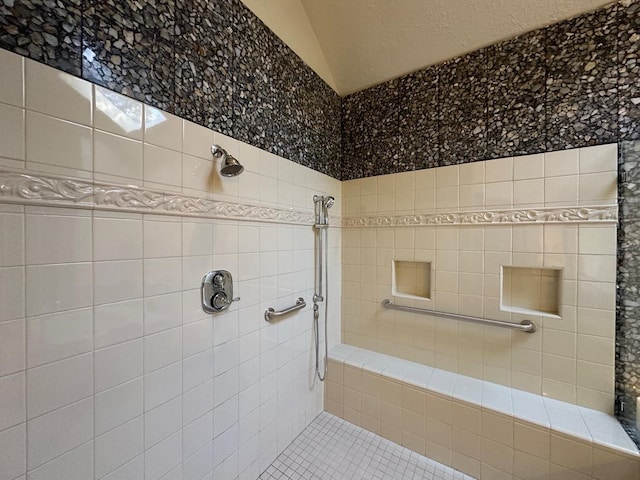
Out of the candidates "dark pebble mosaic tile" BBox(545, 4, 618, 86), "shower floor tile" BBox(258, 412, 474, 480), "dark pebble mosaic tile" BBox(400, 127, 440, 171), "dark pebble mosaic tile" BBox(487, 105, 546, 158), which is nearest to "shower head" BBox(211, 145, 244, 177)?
"dark pebble mosaic tile" BBox(400, 127, 440, 171)

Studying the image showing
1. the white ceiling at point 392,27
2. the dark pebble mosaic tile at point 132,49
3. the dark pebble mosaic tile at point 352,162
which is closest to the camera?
the dark pebble mosaic tile at point 132,49

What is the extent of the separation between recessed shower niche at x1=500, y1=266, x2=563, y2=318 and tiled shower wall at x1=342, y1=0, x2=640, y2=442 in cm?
26

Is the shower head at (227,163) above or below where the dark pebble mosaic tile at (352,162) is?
below

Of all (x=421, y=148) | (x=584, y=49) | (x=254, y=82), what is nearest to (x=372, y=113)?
(x=421, y=148)

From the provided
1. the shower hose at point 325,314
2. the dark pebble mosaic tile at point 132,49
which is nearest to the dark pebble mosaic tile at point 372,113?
the shower hose at point 325,314

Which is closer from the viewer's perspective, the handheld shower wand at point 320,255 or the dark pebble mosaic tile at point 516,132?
the dark pebble mosaic tile at point 516,132

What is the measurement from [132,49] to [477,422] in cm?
252

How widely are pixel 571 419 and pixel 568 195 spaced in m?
1.26

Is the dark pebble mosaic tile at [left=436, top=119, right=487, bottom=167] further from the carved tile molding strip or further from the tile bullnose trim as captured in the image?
the carved tile molding strip

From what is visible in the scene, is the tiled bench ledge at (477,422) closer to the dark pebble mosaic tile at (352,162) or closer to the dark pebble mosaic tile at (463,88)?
the dark pebble mosaic tile at (352,162)

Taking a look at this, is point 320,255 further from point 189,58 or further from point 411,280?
point 189,58

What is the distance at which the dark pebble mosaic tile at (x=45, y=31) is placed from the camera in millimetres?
686

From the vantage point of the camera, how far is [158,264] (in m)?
0.99

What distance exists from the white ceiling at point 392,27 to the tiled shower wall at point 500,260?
0.81m
